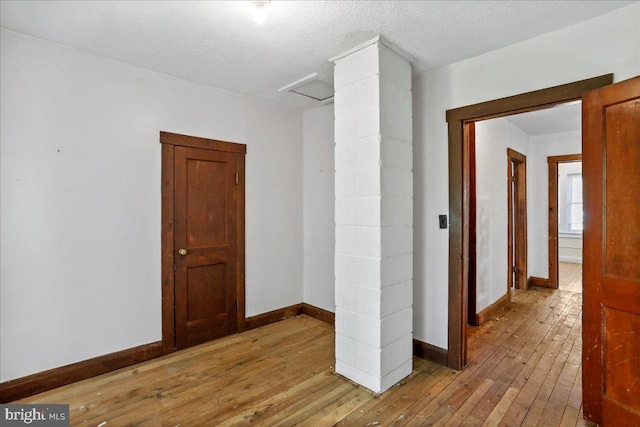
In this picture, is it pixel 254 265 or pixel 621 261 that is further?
pixel 254 265

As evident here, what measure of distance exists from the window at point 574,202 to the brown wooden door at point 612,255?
7.53 meters

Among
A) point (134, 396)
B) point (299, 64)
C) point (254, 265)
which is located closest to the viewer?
point (134, 396)

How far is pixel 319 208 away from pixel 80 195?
2382mm

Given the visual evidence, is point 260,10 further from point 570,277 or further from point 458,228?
point 570,277

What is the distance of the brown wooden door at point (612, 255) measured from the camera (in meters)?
1.80

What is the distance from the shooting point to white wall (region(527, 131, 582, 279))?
534 cm

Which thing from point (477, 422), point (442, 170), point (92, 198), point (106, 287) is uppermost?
point (442, 170)

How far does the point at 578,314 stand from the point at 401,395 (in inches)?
122

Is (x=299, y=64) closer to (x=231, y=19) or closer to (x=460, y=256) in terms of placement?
(x=231, y=19)

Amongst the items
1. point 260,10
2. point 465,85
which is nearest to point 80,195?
point 260,10

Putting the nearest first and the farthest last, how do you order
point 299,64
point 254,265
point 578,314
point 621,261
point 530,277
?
point 621,261
point 299,64
point 254,265
point 578,314
point 530,277

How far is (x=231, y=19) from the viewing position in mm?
2086

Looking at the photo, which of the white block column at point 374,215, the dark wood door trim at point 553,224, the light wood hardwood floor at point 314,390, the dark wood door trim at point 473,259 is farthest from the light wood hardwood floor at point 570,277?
the white block column at point 374,215

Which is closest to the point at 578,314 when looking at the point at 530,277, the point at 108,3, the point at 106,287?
the point at 530,277
